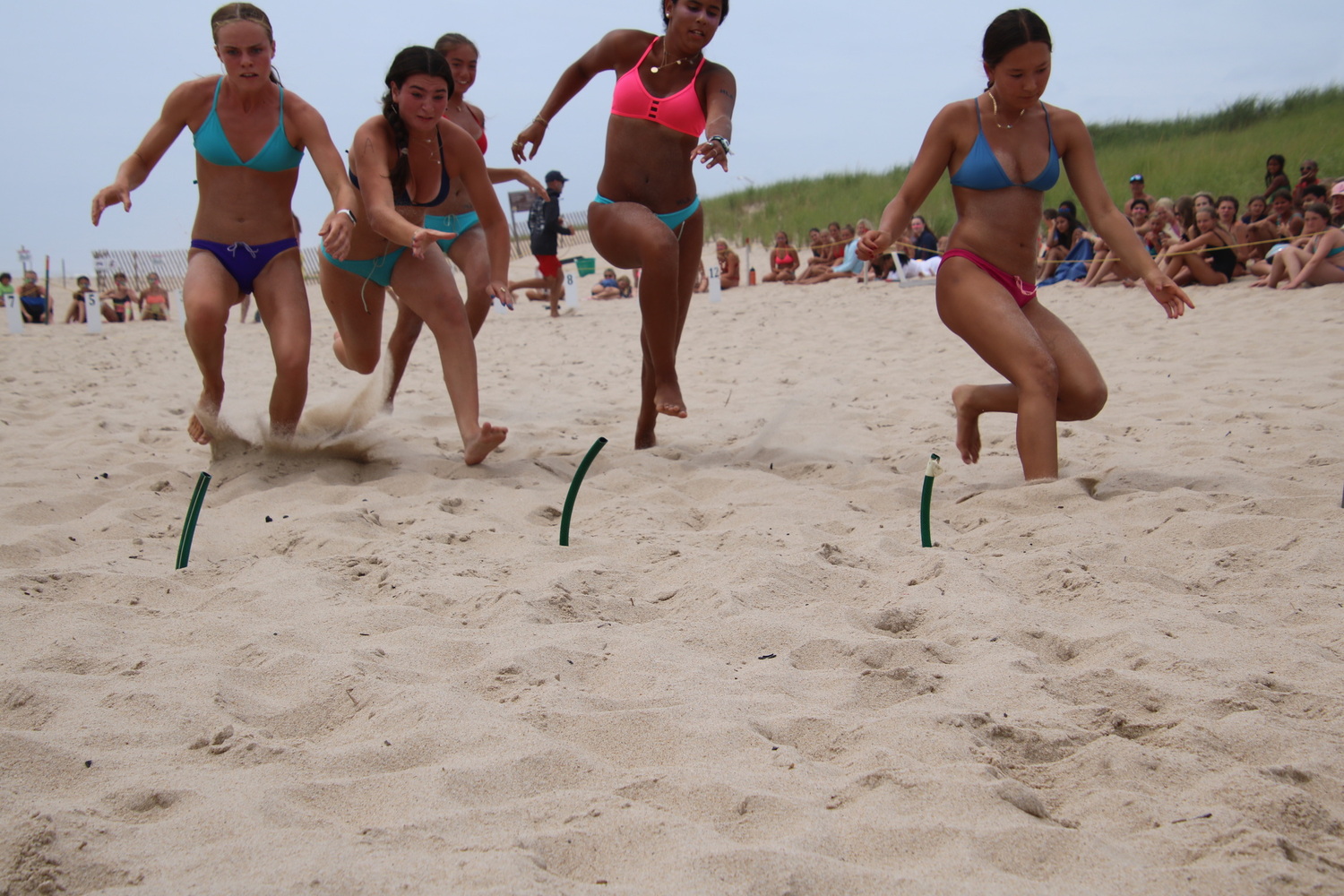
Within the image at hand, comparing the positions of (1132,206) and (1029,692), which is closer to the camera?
(1029,692)

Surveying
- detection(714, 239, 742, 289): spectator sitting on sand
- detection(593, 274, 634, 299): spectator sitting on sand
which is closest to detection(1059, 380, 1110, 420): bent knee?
detection(714, 239, 742, 289): spectator sitting on sand

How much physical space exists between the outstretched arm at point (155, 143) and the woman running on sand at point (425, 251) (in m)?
0.68

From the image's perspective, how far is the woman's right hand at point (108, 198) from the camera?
13.3ft

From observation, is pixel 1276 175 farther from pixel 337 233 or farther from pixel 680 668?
pixel 680 668

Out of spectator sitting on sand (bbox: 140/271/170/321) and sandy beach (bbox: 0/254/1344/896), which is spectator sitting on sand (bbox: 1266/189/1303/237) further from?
spectator sitting on sand (bbox: 140/271/170/321)

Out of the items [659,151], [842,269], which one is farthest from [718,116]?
[842,269]

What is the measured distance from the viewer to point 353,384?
8109mm

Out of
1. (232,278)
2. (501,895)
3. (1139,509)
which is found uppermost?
(232,278)

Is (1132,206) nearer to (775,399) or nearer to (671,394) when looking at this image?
(775,399)

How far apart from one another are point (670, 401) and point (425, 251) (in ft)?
4.06

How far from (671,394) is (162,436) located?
9.86 feet

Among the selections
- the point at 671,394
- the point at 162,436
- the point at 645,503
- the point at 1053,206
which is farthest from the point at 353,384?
the point at 1053,206

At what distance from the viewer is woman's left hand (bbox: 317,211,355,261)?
3.81 meters

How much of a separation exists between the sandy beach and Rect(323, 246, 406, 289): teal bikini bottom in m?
0.73
